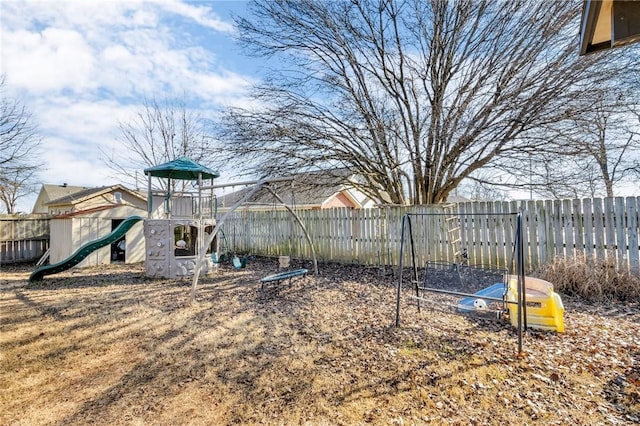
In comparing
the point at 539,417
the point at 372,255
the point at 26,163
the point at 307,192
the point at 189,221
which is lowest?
the point at 539,417

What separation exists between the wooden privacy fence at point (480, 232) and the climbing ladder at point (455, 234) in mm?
51

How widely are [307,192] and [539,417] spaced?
26.0 ft

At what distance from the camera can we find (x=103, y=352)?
11.8 ft

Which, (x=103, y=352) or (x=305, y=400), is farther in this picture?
(x=103, y=352)

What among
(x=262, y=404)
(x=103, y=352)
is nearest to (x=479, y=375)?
(x=262, y=404)

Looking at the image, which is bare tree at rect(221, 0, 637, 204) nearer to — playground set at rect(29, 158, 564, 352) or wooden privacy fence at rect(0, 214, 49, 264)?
playground set at rect(29, 158, 564, 352)

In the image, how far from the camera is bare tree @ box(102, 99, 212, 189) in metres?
15.2

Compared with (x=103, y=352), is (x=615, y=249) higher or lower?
higher

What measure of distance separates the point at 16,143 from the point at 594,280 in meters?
18.7

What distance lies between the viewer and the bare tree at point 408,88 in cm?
698

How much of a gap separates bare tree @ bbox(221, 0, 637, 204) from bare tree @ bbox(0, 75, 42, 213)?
31.6 ft

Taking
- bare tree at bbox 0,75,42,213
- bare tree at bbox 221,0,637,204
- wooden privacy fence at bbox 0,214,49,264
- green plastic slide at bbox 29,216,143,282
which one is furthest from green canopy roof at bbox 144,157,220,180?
bare tree at bbox 0,75,42,213

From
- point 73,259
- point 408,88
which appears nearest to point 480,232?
point 408,88

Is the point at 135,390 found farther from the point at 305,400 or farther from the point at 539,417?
the point at 539,417
